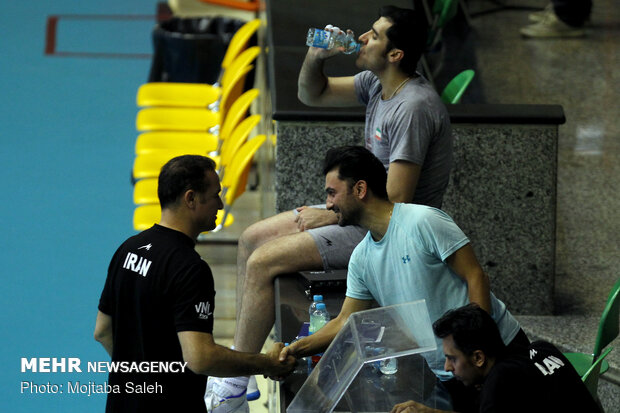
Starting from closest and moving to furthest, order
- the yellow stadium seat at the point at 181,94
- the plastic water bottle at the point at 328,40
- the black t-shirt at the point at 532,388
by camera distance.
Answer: the black t-shirt at the point at 532,388 → the plastic water bottle at the point at 328,40 → the yellow stadium seat at the point at 181,94

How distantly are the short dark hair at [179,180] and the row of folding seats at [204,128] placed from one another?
102 inches

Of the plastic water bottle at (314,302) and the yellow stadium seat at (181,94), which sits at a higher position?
the yellow stadium seat at (181,94)

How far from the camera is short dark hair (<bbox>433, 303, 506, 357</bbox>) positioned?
3.06 metres

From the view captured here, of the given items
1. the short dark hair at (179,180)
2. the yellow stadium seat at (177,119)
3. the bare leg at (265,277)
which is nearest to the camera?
the short dark hair at (179,180)

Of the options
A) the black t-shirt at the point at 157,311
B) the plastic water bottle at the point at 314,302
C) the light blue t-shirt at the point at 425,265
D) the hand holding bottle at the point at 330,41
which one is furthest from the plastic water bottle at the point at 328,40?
the black t-shirt at the point at 157,311

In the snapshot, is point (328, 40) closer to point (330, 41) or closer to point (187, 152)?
point (330, 41)

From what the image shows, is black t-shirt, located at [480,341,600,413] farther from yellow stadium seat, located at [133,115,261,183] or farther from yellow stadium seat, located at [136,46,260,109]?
yellow stadium seat, located at [136,46,260,109]

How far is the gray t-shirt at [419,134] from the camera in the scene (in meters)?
4.22

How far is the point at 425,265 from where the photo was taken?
3533 mm

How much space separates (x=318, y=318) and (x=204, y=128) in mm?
4448

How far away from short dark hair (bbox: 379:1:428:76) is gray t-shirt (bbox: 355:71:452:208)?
0.29ft

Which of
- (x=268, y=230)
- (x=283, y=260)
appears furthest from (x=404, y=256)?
(x=268, y=230)

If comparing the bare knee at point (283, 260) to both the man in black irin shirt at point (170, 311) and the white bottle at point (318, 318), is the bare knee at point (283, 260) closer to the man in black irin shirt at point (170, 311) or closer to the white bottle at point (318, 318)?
the white bottle at point (318, 318)

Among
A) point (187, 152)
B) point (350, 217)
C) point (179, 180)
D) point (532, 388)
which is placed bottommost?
point (187, 152)
